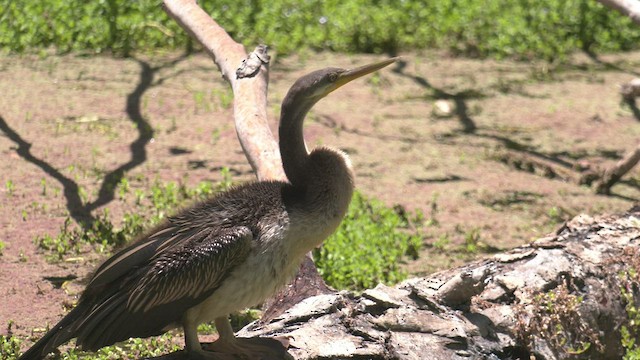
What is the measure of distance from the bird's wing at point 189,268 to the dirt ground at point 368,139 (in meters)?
1.39

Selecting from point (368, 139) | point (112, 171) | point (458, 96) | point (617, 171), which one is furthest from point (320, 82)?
point (458, 96)

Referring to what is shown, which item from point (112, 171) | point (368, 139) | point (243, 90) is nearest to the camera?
point (243, 90)

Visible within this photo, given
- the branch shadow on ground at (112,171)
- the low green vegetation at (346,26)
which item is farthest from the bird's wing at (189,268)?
the low green vegetation at (346,26)

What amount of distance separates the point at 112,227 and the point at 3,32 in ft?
11.8

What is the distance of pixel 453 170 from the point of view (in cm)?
730

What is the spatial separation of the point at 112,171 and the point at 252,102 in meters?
2.03

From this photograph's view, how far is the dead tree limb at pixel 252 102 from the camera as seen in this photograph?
4418 millimetres

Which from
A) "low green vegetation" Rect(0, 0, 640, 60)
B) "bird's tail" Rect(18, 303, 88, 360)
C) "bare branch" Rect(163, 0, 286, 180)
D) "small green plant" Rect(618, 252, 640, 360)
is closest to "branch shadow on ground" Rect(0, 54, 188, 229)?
"low green vegetation" Rect(0, 0, 640, 60)

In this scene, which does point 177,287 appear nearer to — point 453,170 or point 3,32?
point 453,170

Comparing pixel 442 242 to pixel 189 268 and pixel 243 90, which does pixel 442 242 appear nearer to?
pixel 243 90

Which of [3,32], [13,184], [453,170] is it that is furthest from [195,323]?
[3,32]

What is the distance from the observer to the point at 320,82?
4176 mm

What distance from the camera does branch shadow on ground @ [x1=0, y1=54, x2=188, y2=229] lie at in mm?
6133

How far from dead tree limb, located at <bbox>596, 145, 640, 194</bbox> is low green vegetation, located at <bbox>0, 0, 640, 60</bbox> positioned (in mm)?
2790
